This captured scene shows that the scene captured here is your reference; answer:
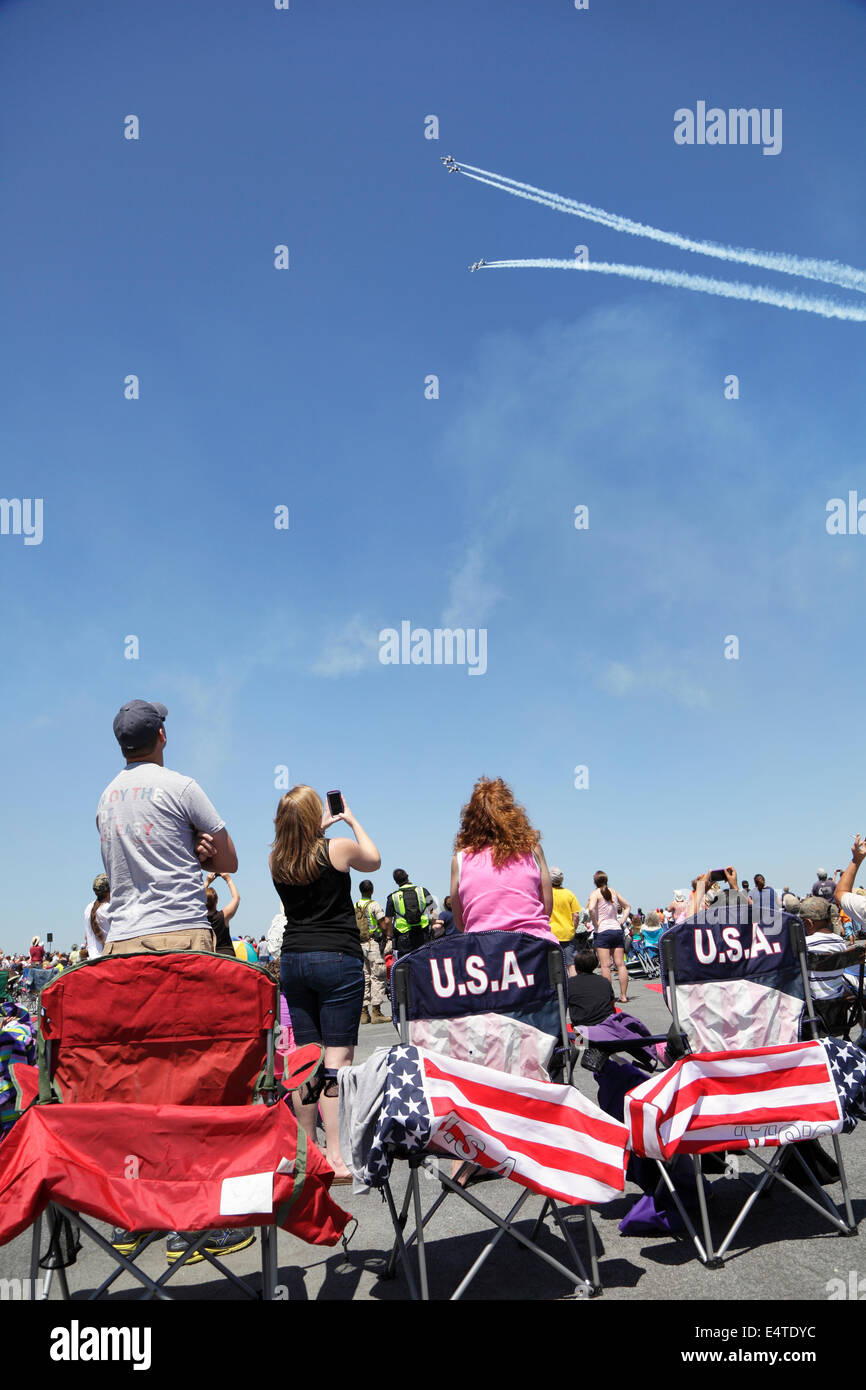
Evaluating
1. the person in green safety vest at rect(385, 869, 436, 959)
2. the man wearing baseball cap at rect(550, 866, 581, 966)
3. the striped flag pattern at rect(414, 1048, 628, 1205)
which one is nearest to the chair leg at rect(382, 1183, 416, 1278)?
the striped flag pattern at rect(414, 1048, 628, 1205)

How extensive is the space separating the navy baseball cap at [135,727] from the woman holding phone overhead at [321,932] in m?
0.94

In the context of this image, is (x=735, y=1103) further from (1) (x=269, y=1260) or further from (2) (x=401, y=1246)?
(1) (x=269, y=1260)

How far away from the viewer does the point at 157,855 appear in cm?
380

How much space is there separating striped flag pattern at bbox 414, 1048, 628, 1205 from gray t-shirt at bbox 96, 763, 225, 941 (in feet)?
3.99

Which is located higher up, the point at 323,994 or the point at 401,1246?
the point at 323,994

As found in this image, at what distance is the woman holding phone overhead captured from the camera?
4.48 m

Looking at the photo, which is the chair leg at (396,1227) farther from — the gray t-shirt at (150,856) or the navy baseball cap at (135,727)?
the navy baseball cap at (135,727)

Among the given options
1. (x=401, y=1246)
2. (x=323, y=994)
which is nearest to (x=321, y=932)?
(x=323, y=994)

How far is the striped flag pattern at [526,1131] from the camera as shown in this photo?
10.5 feet

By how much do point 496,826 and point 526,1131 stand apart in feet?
5.38

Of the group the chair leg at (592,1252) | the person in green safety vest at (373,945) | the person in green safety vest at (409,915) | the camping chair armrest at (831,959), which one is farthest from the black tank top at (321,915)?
the person in green safety vest at (373,945)

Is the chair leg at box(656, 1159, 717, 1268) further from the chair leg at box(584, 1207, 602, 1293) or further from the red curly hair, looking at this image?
the red curly hair
